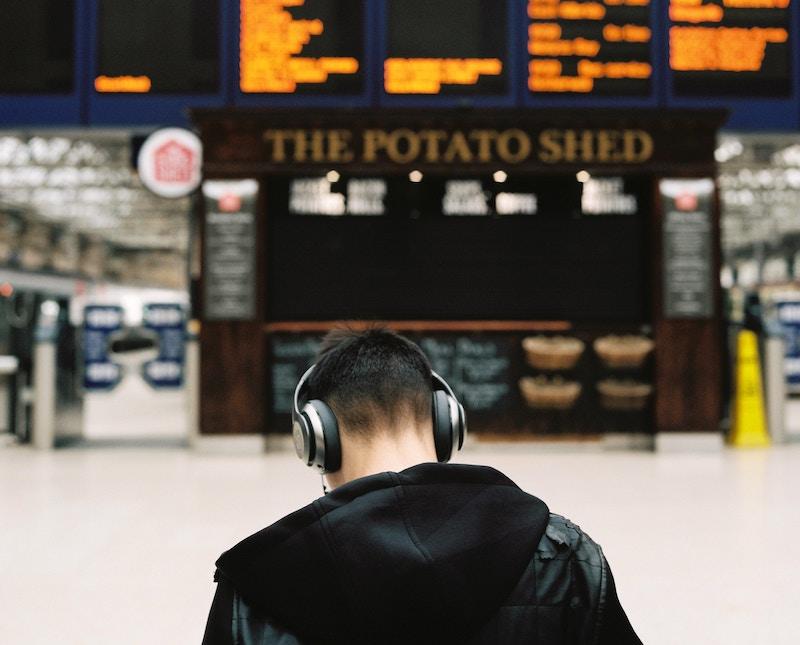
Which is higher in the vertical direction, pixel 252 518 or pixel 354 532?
pixel 354 532

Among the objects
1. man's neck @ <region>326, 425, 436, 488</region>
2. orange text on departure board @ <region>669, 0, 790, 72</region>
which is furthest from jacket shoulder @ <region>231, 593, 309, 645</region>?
orange text on departure board @ <region>669, 0, 790, 72</region>

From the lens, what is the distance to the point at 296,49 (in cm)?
804

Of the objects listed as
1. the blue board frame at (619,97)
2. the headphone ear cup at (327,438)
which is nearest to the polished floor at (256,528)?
the headphone ear cup at (327,438)

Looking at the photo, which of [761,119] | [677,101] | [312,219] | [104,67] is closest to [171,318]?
[312,219]

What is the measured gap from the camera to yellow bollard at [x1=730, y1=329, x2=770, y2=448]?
27.5 feet

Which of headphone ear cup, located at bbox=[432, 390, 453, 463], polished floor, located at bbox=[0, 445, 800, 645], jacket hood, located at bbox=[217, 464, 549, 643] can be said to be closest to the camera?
jacket hood, located at bbox=[217, 464, 549, 643]

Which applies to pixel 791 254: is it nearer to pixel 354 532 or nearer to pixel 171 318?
pixel 171 318

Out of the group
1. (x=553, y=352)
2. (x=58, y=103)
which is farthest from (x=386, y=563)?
(x=58, y=103)

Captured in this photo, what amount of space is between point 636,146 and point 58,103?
5.74 metres

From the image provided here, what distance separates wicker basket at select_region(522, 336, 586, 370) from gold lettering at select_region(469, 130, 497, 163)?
1.81 metres

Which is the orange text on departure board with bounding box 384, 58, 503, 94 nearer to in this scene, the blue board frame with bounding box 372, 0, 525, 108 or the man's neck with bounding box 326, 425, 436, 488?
the blue board frame with bounding box 372, 0, 525, 108

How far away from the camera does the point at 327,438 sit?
1.11 metres

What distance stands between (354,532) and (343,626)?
0.32 ft

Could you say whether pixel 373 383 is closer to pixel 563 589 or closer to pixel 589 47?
pixel 563 589
